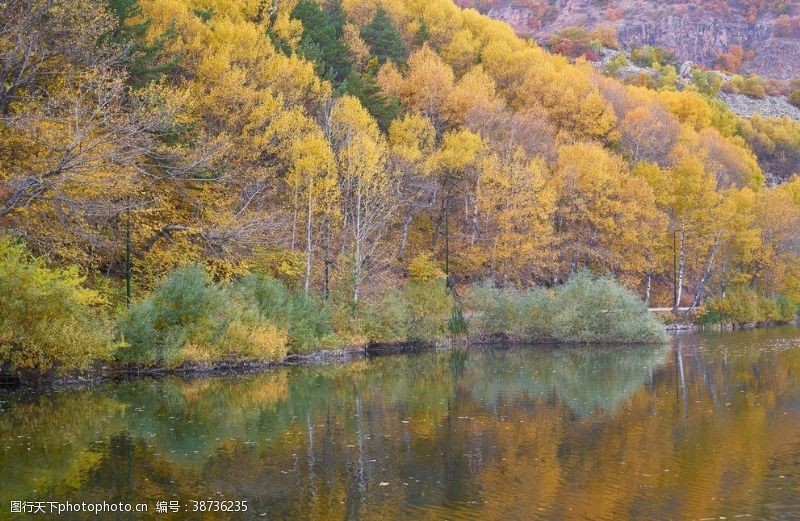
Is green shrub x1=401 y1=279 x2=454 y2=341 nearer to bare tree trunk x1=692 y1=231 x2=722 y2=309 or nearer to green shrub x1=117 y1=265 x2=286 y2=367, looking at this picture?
green shrub x1=117 y1=265 x2=286 y2=367

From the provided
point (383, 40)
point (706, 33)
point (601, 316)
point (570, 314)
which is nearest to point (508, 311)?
point (570, 314)

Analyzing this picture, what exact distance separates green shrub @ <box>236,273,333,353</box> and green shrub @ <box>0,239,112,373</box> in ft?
30.6

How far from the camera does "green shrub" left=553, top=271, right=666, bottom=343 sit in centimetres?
4938

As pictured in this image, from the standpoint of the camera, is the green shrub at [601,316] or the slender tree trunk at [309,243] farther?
the green shrub at [601,316]

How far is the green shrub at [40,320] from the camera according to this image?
28.0 metres

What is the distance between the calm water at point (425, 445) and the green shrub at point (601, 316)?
1506 cm

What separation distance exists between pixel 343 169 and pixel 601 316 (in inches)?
684

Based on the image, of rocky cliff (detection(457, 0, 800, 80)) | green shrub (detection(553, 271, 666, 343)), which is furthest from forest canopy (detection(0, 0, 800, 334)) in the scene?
rocky cliff (detection(457, 0, 800, 80))

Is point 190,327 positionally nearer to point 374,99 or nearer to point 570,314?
point 570,314

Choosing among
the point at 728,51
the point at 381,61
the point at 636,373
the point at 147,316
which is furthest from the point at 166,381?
the point at 728,51

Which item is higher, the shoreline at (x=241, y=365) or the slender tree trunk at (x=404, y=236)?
the slender tree trunk at (x=404, y=236)

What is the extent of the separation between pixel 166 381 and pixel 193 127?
46.2 feet

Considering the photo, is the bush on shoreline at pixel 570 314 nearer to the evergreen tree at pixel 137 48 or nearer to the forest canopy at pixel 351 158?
the forest canopy at pixel 351 158

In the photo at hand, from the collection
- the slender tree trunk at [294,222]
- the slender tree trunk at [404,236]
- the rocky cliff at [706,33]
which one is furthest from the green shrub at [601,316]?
the rocky cliff at [706,33]
